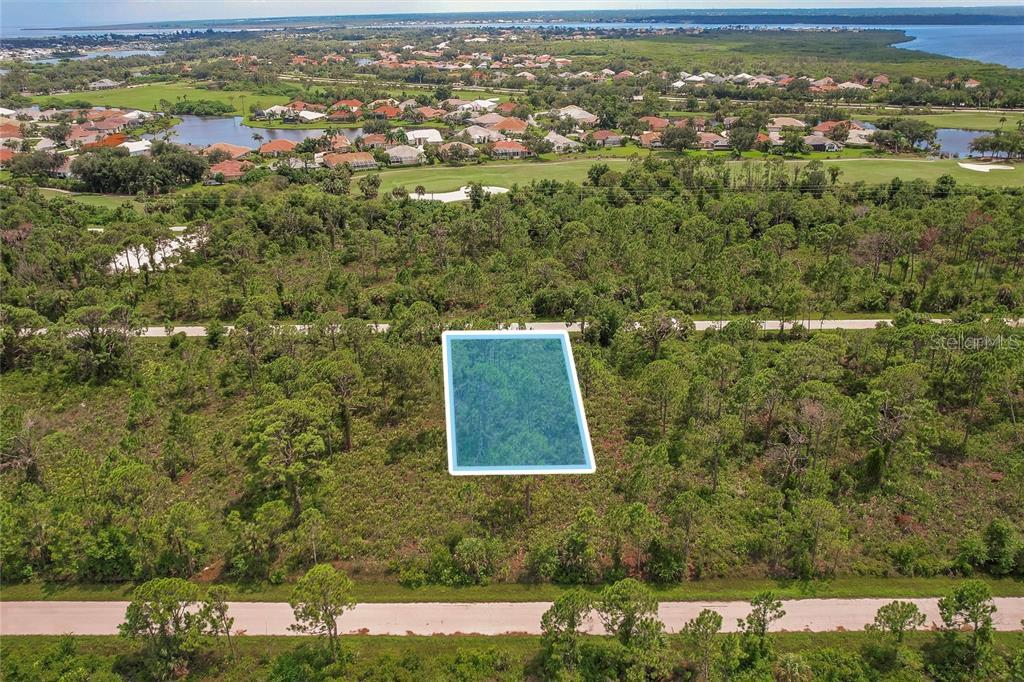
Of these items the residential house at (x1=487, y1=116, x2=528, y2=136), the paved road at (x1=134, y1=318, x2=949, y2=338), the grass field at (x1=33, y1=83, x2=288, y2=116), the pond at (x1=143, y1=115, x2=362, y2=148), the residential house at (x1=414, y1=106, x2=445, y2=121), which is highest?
the grass field at (x1=33, y1=83, x2=288, y2=116)

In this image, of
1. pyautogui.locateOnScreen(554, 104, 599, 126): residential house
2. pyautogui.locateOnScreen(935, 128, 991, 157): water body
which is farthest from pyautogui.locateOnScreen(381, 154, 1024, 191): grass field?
pyautogui.locateOnScreen(554, 104, 599, 126): residential house

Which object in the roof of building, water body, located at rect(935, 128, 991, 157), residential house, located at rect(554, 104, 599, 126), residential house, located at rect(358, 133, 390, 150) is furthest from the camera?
residential house, located at rect(554, 104, 599, 126)

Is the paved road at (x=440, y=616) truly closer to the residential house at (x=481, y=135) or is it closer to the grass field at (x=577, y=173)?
the grass field at (x=577, y=173)

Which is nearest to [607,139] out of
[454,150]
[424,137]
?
[454,150]

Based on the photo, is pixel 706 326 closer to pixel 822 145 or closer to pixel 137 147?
pixel 822 145

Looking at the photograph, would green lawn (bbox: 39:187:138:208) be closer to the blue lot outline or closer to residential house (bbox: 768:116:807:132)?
the blue lot outline

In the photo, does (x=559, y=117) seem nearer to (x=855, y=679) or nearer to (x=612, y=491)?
(x=612, y=491)

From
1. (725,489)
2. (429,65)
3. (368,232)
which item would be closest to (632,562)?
(725,489)
